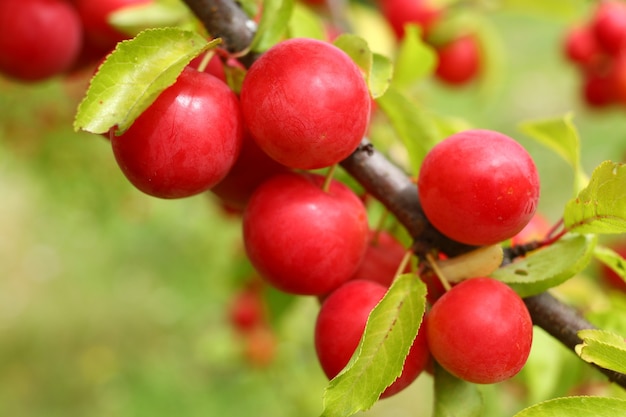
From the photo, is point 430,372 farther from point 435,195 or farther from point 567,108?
point 567,108

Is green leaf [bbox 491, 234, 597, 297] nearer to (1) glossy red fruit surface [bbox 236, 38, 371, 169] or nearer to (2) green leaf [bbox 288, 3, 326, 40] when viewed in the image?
(1) glossy red fruit surface [bbox 236, 38, 371, 169]

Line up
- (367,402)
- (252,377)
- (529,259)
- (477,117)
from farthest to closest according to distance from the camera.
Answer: (477,117) → (252,377) → (529,259) → (367,402)

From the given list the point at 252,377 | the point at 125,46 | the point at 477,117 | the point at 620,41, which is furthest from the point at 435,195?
the point at 477,117

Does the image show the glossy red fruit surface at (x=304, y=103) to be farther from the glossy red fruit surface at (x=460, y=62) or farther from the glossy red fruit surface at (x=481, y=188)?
the glossy red fruit surface at (x=460, y=62)

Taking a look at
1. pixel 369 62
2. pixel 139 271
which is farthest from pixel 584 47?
pixel 139 271

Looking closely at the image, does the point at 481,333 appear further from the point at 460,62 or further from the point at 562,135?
the point at 460,62

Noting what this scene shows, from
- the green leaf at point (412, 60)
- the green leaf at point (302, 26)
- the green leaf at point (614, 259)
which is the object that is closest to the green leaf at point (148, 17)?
the green leaf at point (302, 26)
